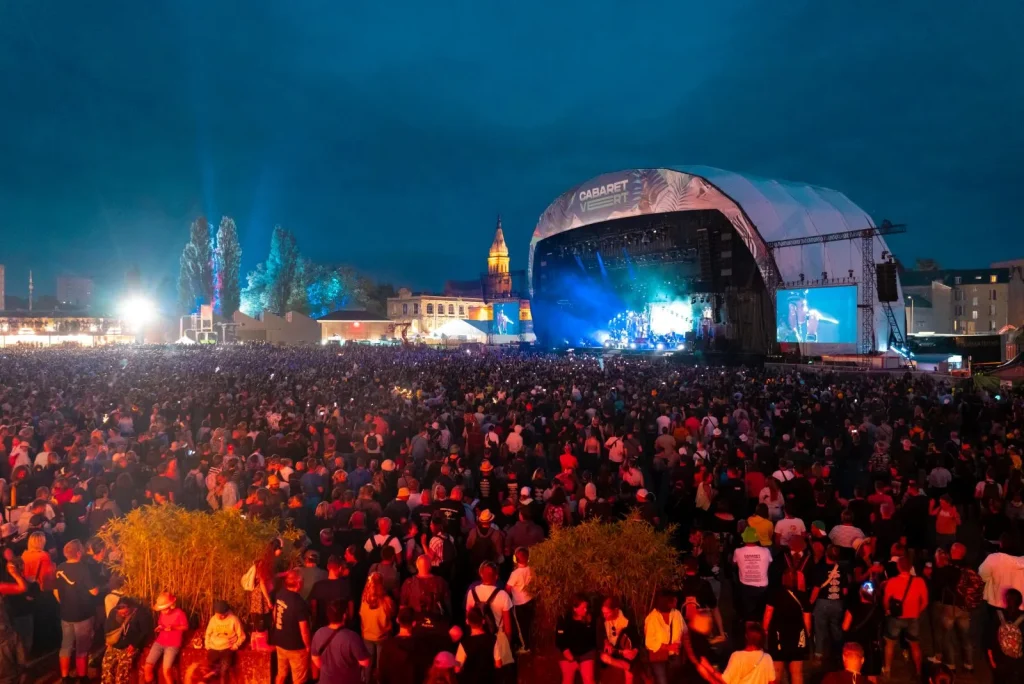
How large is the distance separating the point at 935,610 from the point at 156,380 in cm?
1550

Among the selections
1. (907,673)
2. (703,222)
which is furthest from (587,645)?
(703,222)

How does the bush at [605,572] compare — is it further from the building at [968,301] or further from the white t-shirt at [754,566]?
the building at [968,301]

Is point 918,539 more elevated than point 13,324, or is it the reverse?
point 13,324

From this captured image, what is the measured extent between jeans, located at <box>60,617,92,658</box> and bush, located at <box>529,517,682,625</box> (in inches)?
115

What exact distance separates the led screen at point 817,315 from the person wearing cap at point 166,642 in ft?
89.4

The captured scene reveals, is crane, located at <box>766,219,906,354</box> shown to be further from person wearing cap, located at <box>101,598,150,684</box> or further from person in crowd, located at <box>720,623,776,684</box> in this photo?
person wearing cap, located at <box>101,598,150,684</box>

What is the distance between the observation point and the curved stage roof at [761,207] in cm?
2970

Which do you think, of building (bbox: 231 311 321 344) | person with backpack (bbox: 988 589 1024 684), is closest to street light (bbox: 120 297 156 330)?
building (bbox: 231 311 321 344)

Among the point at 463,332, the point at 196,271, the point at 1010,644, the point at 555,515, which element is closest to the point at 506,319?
the point at 463,332

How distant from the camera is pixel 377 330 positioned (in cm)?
6091

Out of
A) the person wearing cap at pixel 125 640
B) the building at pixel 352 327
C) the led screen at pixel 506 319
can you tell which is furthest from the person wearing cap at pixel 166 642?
the led screen at pixel 506 319

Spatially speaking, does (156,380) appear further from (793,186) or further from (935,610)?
(793,186)

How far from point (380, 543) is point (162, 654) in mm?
1508

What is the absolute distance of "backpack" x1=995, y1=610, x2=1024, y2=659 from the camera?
4.10m
